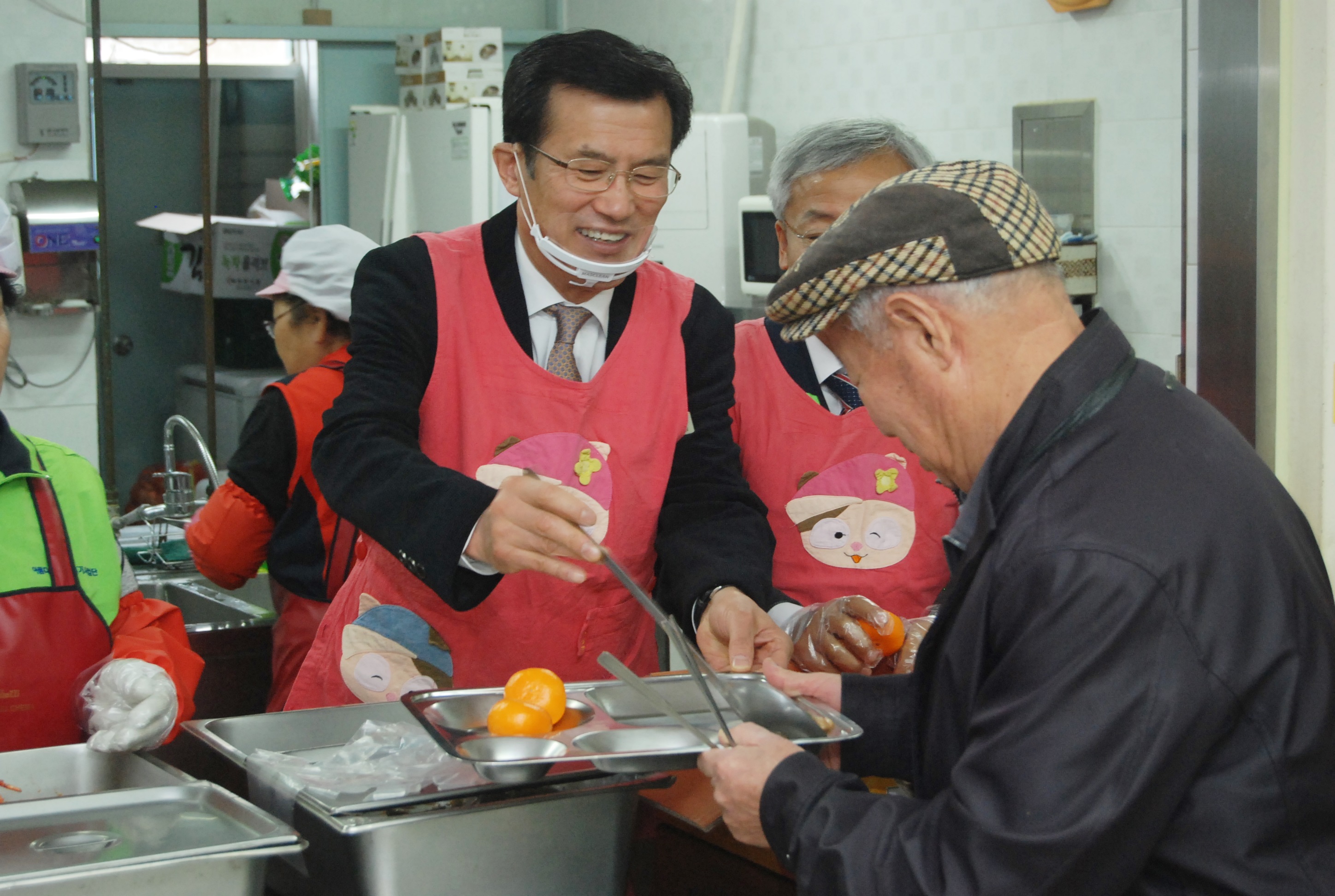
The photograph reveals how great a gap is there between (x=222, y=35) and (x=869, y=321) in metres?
5.16

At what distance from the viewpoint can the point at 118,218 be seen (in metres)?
5.76

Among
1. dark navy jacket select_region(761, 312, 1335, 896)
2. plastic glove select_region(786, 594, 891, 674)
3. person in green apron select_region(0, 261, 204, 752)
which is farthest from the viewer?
plastic glove select_region(786, 594, 891, 674)

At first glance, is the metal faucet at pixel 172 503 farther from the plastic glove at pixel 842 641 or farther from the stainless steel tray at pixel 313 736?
the plastic glove at pixel 842 641

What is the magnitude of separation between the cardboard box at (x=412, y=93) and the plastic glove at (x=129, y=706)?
13.8ft

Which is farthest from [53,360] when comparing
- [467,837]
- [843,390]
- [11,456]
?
[467,837]

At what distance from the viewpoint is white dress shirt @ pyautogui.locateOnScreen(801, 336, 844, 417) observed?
7.16 feet

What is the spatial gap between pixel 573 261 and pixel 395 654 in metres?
0.65

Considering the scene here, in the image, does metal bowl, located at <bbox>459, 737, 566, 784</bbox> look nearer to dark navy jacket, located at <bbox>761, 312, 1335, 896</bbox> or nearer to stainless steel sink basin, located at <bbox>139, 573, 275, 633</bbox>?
dark navy jacket, located at <bbox>761, 312, 1335, 896</bbox>

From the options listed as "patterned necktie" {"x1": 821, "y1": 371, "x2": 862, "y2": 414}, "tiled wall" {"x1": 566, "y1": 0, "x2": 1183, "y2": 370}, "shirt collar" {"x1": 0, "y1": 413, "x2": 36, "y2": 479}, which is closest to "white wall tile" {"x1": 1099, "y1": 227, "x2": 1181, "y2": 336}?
"tiled wall" {"x1": 566, "y1": 0, "x2": 1183, "y2": 370}

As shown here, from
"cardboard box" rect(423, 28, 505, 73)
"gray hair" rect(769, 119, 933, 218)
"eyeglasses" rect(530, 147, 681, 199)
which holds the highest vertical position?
"cardboard box" rect(423, 28, 505, 73)

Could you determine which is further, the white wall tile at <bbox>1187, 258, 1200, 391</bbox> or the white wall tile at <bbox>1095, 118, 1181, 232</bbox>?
the white wall tile at <bbox>1095, 118, 1181, 232</bbox>

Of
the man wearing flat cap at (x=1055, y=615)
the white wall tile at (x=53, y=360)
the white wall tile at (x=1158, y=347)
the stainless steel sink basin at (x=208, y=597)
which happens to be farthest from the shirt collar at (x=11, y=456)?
the white wall tile at (x=1158, y=347)

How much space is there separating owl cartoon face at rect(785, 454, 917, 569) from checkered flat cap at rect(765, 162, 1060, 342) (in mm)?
942

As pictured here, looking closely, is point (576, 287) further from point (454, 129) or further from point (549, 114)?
point (454, 129)
